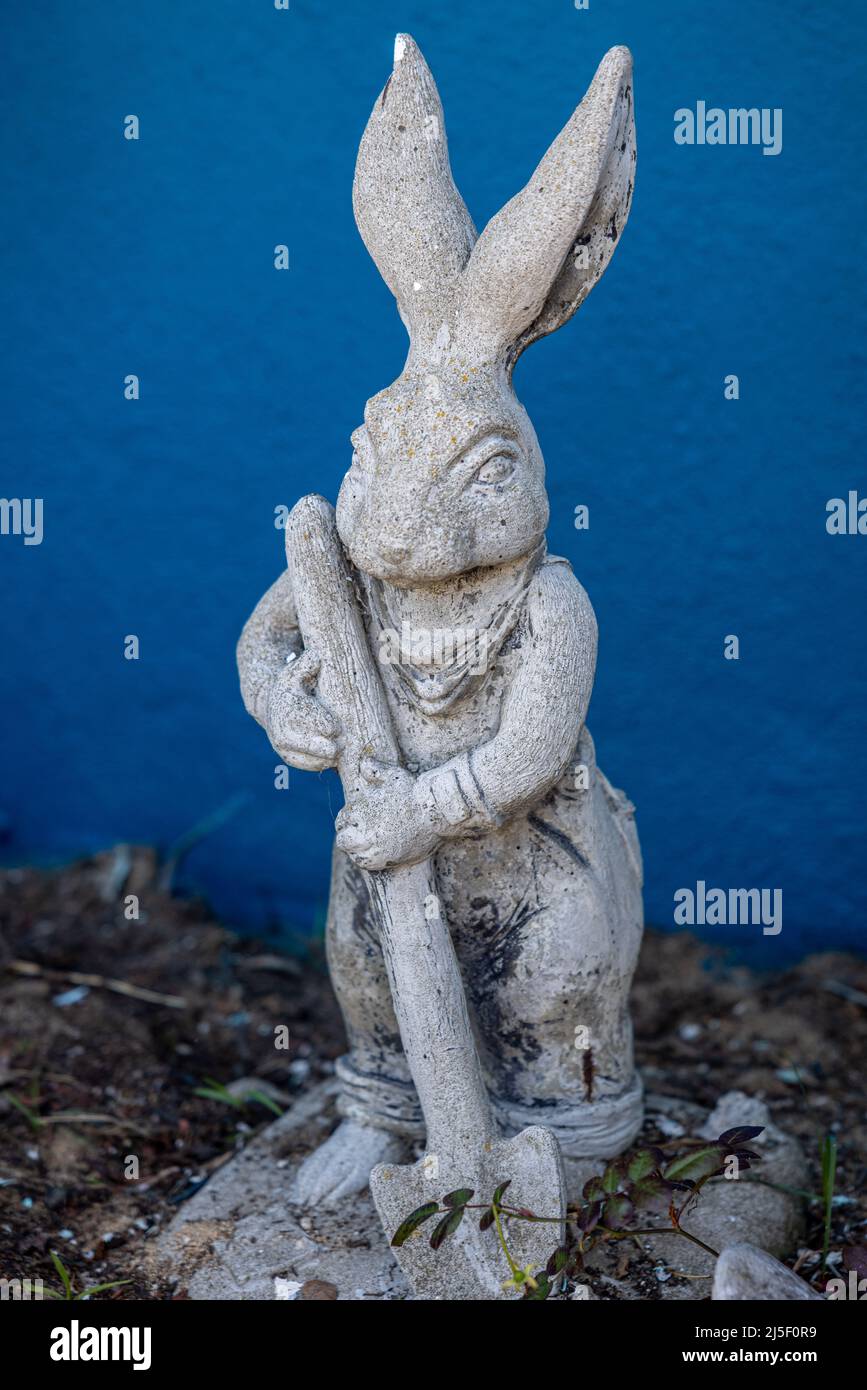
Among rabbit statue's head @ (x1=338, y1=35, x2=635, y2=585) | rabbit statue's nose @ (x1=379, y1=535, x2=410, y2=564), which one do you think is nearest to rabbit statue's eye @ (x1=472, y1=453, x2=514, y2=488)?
rabbit statue's head @ (x1=338, y1=35, x2=635, y2=585)

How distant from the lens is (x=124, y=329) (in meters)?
3.98

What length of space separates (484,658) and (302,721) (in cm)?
32

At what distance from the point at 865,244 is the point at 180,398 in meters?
1.70

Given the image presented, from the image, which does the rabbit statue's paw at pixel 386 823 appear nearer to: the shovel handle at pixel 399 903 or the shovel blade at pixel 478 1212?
the shovel handle at pixel 399 903

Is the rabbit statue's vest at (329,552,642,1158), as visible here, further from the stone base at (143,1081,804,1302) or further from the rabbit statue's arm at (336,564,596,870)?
the stone base at (143,1081,804,1302)

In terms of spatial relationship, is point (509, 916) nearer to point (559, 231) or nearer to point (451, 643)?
point (451, 643)

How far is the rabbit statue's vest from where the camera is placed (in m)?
2.55

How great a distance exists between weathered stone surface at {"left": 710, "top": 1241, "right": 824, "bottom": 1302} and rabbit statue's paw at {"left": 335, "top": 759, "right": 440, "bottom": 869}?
771mm

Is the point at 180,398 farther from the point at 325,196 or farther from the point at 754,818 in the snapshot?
the point at 754,818

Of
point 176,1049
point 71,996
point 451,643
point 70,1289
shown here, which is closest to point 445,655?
point 451,643

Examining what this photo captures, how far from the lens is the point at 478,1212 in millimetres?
2578

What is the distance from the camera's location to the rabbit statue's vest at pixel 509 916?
255 centimetres

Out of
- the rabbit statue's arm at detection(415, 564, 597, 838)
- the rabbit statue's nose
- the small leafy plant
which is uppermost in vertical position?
the rabbit statue's nose

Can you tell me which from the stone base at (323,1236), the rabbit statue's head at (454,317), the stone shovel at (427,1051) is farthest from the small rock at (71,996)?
the rabbit statue's head at (454,317)
